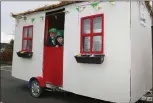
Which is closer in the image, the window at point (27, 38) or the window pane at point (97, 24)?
the window pane at point (97, 24)

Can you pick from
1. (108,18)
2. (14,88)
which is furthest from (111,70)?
(14,88)

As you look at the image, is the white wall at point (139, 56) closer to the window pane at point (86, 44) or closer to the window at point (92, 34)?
the window at point (92, 34)

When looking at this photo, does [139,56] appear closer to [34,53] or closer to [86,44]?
[86,44]

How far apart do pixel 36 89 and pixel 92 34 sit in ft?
10.3

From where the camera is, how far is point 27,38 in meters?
8.86

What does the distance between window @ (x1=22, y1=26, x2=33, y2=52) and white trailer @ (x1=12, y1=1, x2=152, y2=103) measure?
0.04m

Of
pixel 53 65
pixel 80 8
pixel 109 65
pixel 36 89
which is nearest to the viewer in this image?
pixel 109 65

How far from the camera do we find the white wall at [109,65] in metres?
5.44

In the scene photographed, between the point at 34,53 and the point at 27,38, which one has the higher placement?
the point at 27,38

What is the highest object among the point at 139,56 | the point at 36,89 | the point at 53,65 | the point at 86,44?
the point at 86,44

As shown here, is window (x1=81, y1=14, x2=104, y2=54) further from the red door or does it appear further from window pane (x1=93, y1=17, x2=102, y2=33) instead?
the red door

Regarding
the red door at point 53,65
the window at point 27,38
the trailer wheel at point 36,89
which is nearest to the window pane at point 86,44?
the red door at point 53,65

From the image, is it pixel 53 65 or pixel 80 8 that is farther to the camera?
pixel 53 65

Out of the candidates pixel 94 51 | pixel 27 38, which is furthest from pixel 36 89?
pixel 94 51
